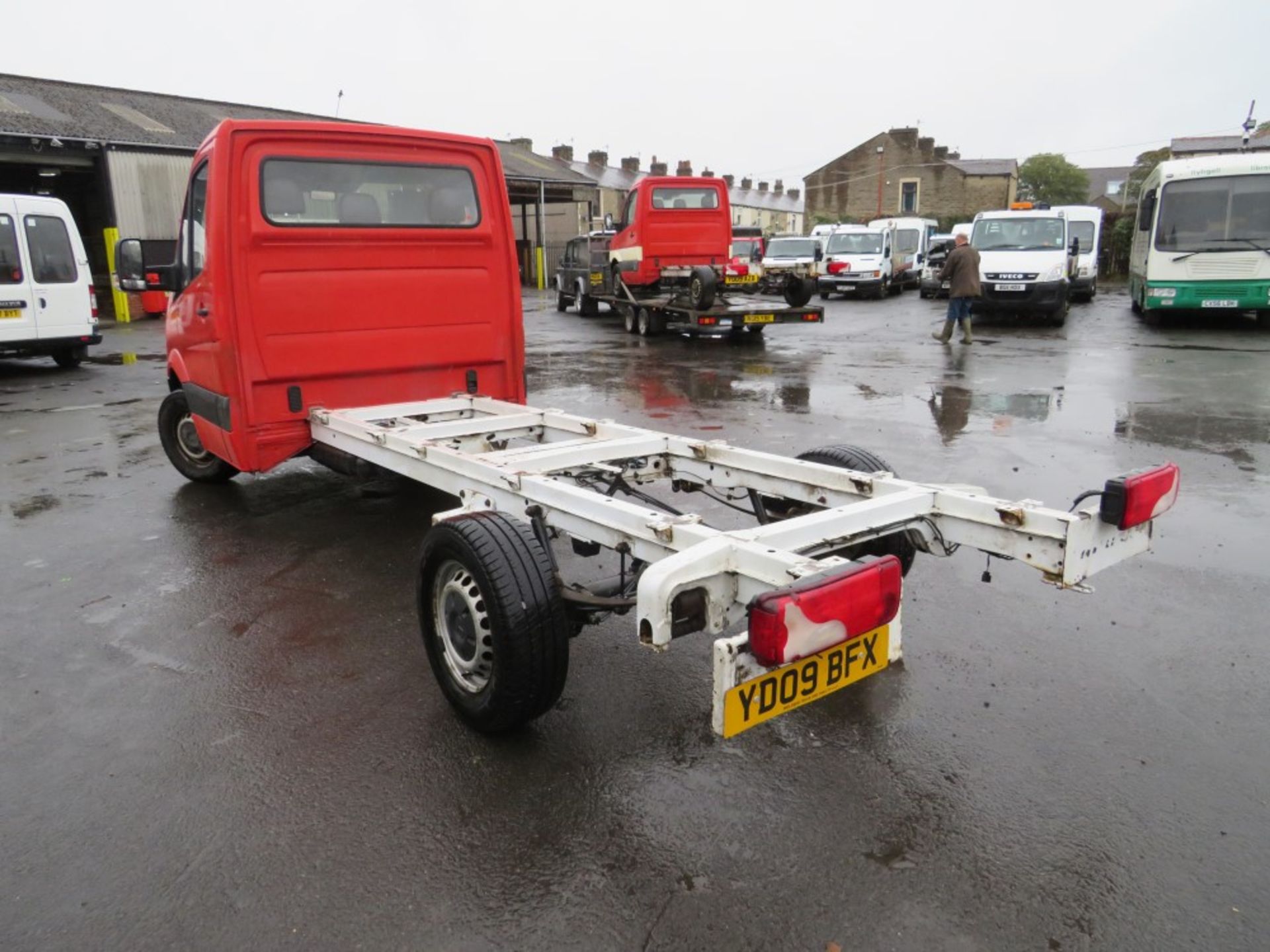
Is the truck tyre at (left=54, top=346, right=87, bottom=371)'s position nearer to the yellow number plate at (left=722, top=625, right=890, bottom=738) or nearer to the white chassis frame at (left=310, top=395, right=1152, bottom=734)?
the white chassis frame at (left=310, top=395, right=1152, bottom=734)

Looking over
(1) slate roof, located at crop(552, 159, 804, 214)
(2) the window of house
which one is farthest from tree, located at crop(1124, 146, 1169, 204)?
(1) slate roof, located at crop(552, 159, 804, 214)

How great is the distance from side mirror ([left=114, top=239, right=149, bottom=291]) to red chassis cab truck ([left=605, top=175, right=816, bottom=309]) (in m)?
11.1

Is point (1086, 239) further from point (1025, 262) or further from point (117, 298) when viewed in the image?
point (117, 298)

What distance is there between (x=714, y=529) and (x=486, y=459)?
130cm

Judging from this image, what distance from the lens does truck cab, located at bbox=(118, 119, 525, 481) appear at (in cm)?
534

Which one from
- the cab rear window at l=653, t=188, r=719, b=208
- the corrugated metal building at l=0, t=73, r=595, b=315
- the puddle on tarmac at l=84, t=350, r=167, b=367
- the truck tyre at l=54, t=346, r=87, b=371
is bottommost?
the puddle on tarmac at l=84, t=350, r=167, b=367

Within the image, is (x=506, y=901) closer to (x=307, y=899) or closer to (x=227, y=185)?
(x=307, y=899)

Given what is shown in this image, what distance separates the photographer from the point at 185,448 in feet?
23.1

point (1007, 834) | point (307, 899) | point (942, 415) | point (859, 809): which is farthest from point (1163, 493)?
point (942, 415)

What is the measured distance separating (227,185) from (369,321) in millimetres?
1098

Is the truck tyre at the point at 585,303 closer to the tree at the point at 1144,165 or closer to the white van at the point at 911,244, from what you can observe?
the white van at the point at 911,244

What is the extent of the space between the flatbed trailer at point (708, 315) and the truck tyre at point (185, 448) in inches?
386

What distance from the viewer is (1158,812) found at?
9.40 ft

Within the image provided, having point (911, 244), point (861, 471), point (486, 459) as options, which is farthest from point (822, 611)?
point (911, 244)
